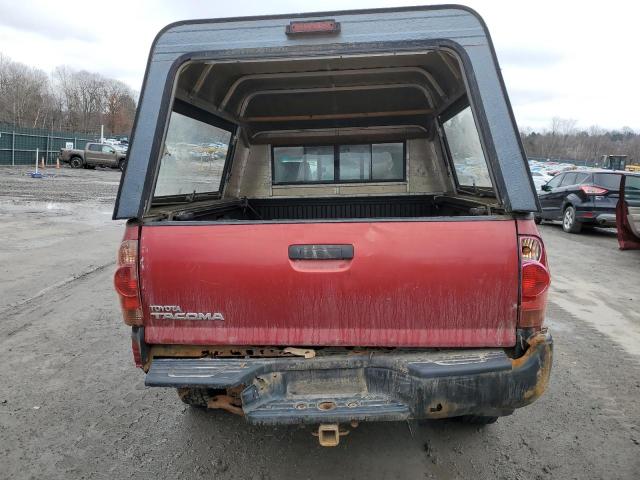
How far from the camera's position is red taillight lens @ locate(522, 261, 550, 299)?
235 centimetres

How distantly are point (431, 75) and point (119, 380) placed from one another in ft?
12.1

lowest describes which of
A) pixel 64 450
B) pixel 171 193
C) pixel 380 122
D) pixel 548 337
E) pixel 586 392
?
pixel 64 450

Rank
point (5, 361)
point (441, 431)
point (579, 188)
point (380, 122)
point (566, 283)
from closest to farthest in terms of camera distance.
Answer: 1. point (441, 431)
2. point (5, 361)
3. point (380, 122)
4. point (566, 283)
5. point (579, 188)

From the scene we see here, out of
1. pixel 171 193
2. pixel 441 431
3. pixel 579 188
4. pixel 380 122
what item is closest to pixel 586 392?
pixel 441 431

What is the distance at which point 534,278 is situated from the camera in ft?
7.73

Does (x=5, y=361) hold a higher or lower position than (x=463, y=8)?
lower

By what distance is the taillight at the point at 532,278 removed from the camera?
2352 mm

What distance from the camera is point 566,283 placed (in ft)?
23.4

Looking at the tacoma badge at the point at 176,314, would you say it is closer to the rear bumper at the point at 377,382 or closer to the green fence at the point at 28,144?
the rear bumper at the point at 377,382

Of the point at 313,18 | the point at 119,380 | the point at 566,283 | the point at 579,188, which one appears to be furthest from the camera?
the point at 579,188

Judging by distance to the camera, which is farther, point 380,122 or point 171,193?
point 380,122

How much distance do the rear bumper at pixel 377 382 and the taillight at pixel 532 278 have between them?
0.14 m

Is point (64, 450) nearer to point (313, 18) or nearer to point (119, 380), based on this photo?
point (119, 380)

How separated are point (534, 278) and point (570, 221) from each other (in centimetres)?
1158
